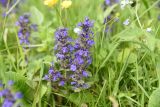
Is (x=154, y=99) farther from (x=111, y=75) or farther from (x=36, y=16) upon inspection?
(x=36, y=16)

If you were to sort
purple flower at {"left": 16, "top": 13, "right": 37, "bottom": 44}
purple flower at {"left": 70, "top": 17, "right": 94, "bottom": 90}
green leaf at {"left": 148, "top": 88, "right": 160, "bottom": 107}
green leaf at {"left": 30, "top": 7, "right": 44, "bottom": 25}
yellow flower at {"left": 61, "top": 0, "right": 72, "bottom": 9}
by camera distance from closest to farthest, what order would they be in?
green leaf at {"left": 148, "top": 88, "right": 160, "bottom": 107} < purple flower at {"left": 70, "top": 17, "right": 94, "bottom": 90} < yellow flower at {"left": 61, "top": 0, "right": 72, "bottom": 9} < purple flower at {"left": 16, "top": 13, "right": 37, "bottom": 44} < green leaf at {"left": 30, "top": 7, "right": 44, "bottom": 25}

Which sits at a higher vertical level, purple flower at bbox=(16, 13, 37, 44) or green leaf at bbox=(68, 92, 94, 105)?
purple flower at bbox=(16, 13, 37, 44)

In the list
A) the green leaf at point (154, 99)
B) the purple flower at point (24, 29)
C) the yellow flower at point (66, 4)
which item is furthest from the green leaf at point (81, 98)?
the purple flower at point (24, 29)

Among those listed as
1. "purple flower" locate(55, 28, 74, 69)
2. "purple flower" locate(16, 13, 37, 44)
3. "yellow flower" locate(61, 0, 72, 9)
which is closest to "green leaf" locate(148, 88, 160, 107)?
"purple flower" locate(55, 28, 74, 69)

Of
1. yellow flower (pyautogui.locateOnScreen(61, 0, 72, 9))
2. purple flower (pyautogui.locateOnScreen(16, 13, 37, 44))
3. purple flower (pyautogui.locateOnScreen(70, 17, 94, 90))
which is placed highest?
yellow flower (pyautogui.locateOnScreen(61, 0, 72, 9))

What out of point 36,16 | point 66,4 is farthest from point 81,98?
point 36,16

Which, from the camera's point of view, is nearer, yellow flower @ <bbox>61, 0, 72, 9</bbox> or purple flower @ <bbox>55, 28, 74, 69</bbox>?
purple flower @ <bbox>55, 28, 74, 69</bbox>

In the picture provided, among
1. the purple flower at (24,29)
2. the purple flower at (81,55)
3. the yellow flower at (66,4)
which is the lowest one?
the purple flower at (81,55)

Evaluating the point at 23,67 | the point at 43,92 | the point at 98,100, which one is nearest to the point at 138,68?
the point at 98,100

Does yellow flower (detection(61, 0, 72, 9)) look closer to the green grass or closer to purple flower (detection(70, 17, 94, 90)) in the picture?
the green grass

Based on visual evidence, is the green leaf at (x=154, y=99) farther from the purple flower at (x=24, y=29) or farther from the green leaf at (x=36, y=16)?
the green leaf at (x=36, y=16)

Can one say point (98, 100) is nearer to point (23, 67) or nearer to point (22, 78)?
point (22, 78)
